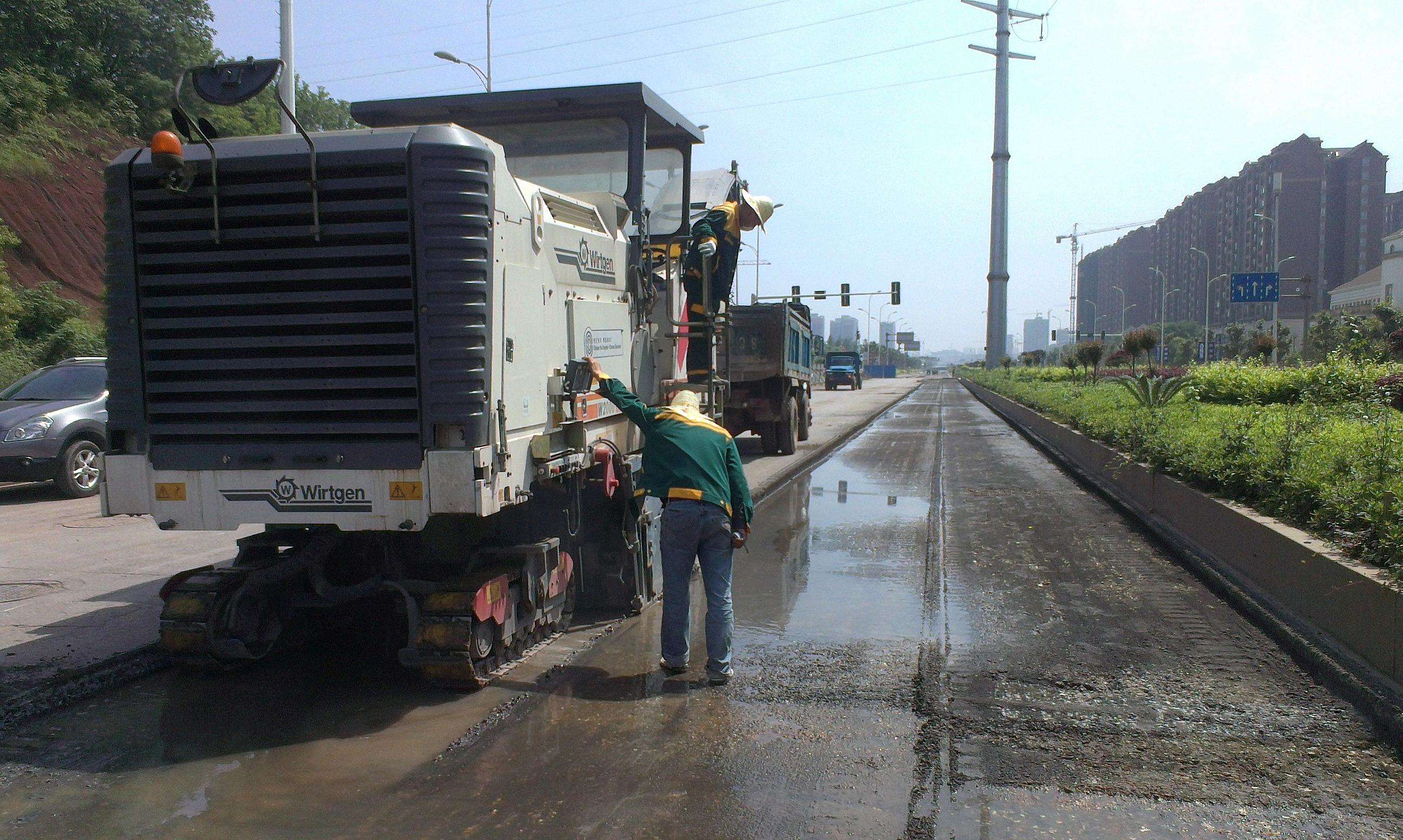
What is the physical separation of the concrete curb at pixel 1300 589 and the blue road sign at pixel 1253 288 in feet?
98.5

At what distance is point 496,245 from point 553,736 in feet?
7.90

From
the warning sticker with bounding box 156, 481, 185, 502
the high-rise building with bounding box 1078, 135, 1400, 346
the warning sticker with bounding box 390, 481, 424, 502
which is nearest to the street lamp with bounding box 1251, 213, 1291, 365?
the high-rise building with bounding box 1078, 135, 1400, 346

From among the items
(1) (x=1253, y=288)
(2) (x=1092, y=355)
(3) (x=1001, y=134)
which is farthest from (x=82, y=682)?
(3) (x=1001, y=134)

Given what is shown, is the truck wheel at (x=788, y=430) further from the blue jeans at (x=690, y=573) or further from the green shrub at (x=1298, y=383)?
the blue jeans at (x=690, y=573)

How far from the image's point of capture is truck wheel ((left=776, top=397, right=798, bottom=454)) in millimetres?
18000

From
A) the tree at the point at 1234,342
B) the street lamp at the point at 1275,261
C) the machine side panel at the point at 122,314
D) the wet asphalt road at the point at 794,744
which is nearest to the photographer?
the wet asphalt road at the point at 794,744

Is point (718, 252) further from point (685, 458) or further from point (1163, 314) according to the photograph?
point (1163, 314)

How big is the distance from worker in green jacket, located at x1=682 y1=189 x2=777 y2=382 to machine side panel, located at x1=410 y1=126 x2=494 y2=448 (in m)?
2.48

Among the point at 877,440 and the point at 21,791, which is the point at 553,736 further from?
the point at 877,440

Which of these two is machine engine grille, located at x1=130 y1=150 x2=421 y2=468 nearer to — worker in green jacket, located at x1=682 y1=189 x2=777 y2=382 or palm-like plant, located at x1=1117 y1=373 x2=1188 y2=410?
worker in green jacket, located at x1=682 y1=189 x2=777 y2=382

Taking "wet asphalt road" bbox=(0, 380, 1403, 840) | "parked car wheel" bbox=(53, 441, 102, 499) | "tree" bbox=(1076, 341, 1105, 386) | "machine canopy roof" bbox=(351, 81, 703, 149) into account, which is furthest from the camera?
"tree" bbox=(1076, 341, 1105, 386)

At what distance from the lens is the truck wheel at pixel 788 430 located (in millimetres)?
18000

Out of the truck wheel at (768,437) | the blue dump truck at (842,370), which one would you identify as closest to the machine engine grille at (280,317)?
the truck wheel at (768,437)

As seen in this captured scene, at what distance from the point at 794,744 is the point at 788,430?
1359 centimetres
